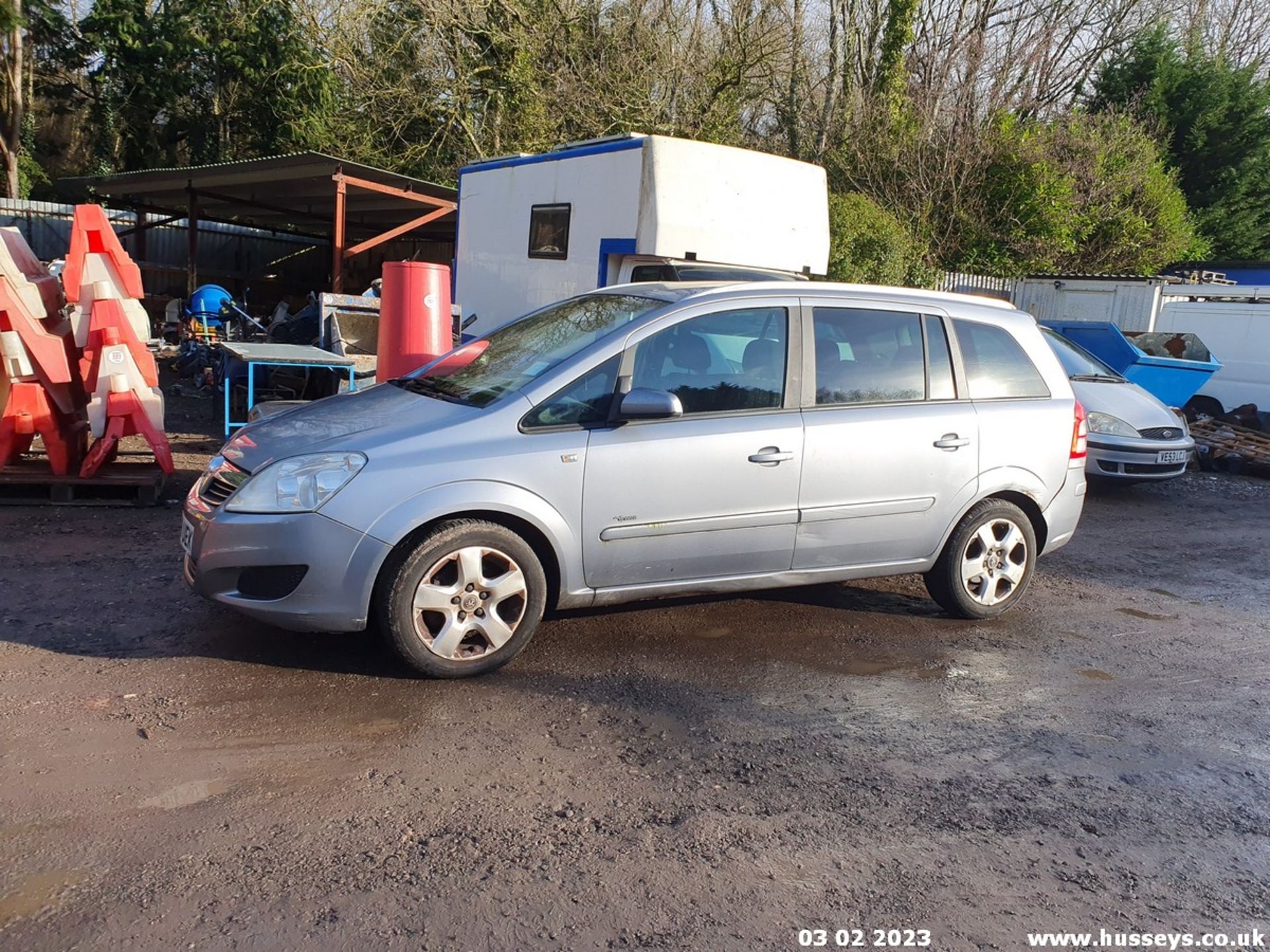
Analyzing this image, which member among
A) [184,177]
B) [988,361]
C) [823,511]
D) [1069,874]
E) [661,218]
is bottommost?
[1069,874]

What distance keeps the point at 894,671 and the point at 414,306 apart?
5.28 meters

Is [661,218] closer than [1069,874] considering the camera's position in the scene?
No

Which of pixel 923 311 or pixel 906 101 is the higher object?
pixel 906 101

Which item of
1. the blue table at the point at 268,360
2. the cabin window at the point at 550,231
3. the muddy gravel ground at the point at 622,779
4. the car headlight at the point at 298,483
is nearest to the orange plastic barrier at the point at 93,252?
the blue table at the point at 268,360

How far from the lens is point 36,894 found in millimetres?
2852

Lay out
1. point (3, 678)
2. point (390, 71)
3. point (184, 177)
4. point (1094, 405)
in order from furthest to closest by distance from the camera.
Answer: point (390, 71)
point (184, 177)
point (1094, 405)
point (3, 678)

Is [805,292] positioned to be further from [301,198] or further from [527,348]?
[301,198]

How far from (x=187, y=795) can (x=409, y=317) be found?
18.8 ft

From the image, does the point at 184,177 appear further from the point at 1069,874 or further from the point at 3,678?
the point at 1069,874

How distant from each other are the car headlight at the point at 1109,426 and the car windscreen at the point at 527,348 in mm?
6576

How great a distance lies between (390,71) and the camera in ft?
66.4

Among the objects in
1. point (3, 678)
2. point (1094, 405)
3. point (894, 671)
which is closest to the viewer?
point (3, 678)

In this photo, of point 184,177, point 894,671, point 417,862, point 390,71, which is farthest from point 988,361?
point 390,71

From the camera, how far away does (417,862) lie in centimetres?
314
